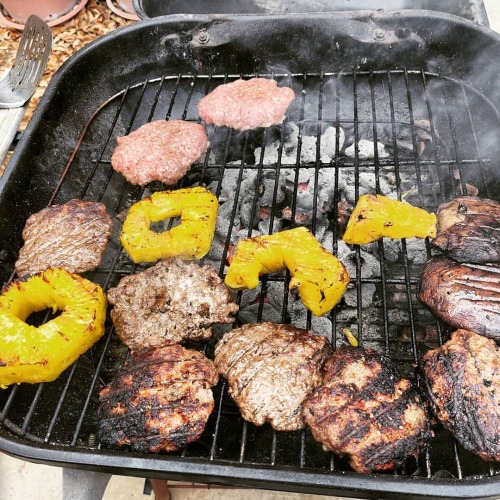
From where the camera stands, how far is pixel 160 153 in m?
3.57

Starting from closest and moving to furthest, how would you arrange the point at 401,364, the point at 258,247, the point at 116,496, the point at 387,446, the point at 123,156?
the point at 387,446, the point at 258,247, the point at 401,364, the point at 123,156, the point at 116,496

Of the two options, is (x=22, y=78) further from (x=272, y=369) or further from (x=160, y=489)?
(x=160, y=489)

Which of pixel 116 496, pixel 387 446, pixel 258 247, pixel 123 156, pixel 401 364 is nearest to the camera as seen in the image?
pixel 387 446

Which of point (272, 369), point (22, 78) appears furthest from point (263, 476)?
point (22, 78)

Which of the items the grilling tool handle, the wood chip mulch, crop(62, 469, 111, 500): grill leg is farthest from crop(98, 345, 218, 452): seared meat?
the wood chip mulch

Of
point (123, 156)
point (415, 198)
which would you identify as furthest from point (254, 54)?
point (415, 198)

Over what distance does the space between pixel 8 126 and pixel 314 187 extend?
2.37 meters

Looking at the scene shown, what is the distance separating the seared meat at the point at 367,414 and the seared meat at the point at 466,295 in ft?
1.53

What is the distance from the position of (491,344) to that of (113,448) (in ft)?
6.42

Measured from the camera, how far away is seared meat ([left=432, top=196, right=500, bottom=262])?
2791 millimetres

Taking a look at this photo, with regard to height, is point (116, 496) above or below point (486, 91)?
below

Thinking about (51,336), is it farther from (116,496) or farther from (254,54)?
(254,54)

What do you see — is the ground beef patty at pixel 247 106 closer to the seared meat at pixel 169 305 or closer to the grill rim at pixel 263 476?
the seared meat at pixel 169 305

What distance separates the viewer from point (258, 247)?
2898 mm
